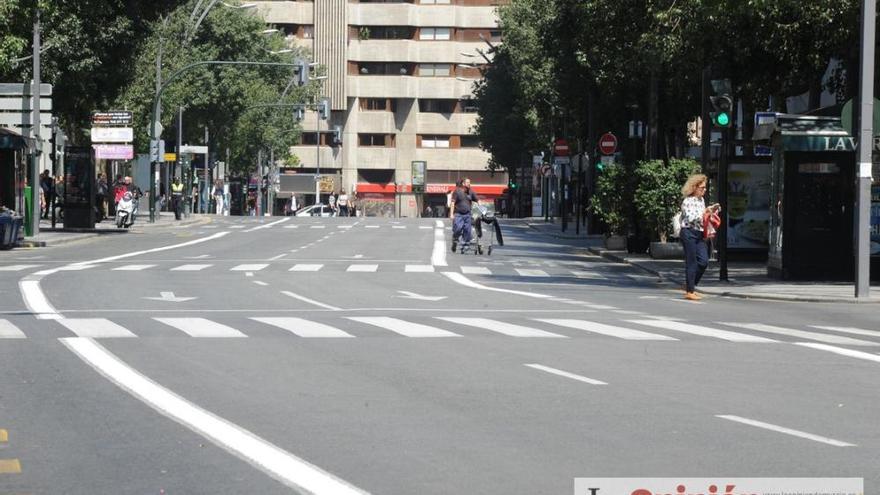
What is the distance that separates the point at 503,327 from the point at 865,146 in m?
8.04

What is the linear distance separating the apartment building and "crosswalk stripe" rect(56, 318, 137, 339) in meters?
114

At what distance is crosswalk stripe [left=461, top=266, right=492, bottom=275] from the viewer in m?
32.0

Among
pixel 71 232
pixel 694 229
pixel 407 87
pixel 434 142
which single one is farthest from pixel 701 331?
pixel 434 142

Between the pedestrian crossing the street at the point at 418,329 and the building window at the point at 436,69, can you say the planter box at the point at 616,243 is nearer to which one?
the pedestrian crossing the street at the point at 418,329

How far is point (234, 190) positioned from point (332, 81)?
1892 cm

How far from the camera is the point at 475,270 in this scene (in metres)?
33.1

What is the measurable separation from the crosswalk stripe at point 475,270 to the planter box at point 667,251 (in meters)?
6.06

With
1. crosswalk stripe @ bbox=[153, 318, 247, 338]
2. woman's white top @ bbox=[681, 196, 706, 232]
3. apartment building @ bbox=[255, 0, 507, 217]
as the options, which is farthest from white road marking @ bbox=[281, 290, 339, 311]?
apartment building @ bbox=[255, 0, 507, 217]

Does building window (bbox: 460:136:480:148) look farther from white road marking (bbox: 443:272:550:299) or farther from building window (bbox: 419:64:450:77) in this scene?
white road marking (bbox: 443:272:550:299)

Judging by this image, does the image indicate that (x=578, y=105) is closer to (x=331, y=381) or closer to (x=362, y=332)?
(x=362, y=332)

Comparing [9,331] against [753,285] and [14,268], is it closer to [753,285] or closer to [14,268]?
[753,285]

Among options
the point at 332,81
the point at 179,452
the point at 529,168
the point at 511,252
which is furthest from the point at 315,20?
the point at 179,452

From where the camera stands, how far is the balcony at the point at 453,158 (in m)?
137

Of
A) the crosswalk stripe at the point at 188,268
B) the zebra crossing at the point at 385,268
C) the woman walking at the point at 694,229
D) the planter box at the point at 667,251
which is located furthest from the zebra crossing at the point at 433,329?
the planter box at the point at 667,251
